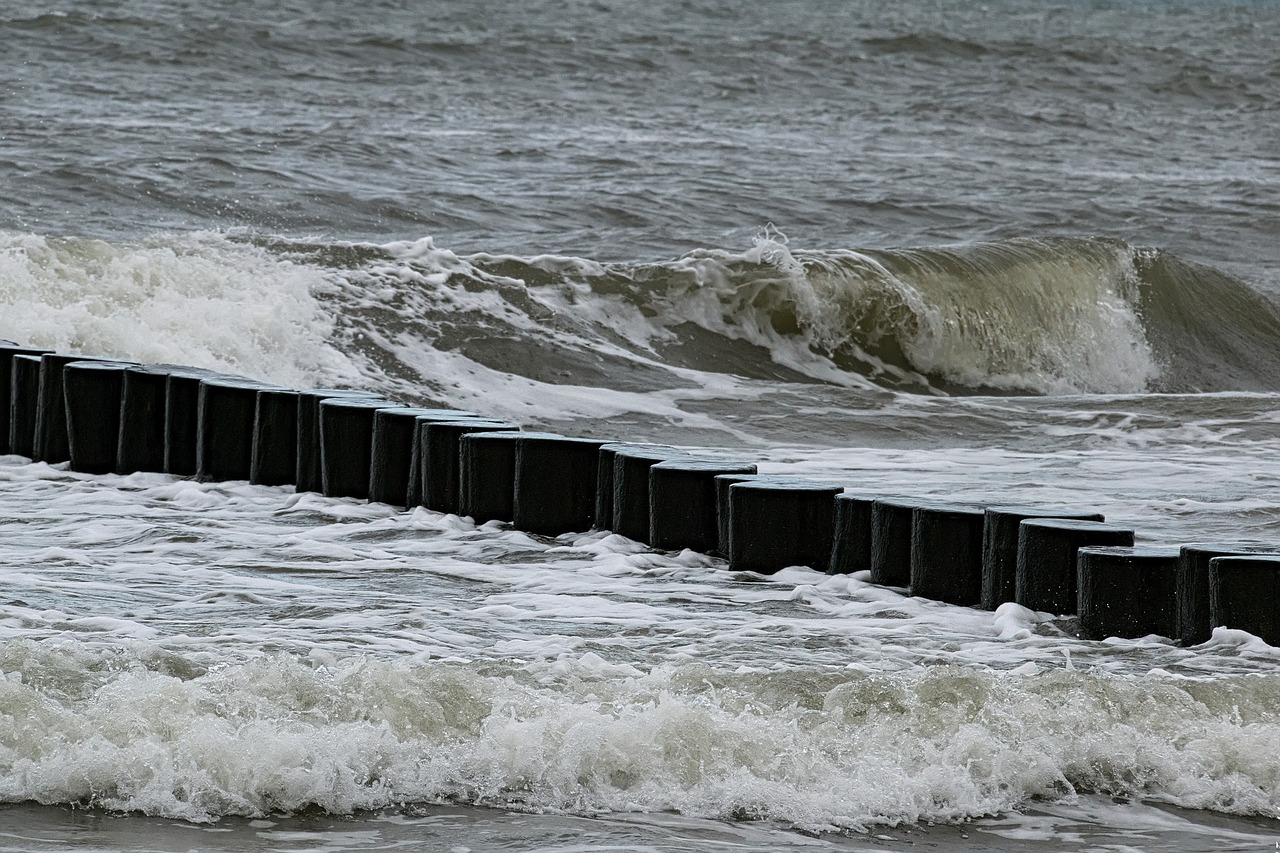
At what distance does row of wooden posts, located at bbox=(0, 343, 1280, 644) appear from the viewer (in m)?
5.14

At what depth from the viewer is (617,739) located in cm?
390

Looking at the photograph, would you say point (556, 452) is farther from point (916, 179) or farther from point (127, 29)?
point (127, 29)

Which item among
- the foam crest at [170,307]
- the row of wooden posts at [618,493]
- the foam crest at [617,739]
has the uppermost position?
the foam crest at [170,307]

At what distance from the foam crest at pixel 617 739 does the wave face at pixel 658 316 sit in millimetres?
6645

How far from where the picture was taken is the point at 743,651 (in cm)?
488

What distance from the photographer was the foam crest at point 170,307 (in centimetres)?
1030

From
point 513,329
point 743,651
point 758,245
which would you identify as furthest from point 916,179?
point 743,651

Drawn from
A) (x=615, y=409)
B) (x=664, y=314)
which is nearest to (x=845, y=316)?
(x=664, y=314)

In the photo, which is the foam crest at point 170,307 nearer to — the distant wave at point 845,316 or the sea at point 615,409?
the sea at point 615,409

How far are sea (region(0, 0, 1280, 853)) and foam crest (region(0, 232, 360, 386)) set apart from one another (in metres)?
0.04

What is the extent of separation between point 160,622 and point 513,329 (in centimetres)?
770

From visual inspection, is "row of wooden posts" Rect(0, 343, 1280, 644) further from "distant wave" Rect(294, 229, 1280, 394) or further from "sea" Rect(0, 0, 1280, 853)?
"distant wave" Rect(294, 229, 1280, 394)

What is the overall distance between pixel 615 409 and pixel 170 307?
3184 millimetres

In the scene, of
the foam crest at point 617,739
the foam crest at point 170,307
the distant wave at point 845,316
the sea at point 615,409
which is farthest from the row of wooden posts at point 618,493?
the distant wave at point 845,316
